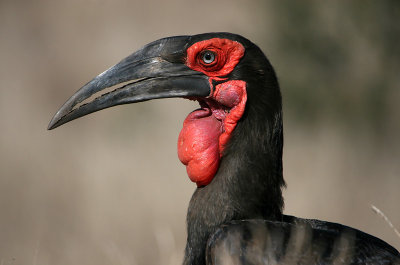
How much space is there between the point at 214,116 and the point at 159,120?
194 inches

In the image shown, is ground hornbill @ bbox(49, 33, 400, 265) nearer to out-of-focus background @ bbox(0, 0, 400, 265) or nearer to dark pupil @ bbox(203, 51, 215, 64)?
dark pupil @ bbox(203, 51, 215, 64)

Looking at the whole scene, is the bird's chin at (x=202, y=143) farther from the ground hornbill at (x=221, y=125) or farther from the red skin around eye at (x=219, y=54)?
the red skin around eye at (x=219, y=54)

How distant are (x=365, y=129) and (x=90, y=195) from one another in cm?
341

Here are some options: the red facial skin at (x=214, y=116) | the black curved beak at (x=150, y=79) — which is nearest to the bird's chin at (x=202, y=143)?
the red facial skin at (x=214, y=116)

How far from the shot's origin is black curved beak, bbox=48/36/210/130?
4227 mm

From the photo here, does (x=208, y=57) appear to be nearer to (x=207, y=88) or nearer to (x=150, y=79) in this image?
(x=207, y=88)

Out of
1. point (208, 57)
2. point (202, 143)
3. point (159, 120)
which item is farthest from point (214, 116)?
point (159, 120)

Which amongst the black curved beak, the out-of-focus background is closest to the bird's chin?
the black curved beak

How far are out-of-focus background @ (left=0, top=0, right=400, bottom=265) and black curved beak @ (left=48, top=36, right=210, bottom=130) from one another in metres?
3.16

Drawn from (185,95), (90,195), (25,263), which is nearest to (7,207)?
(90,195)

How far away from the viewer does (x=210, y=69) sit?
4.25m

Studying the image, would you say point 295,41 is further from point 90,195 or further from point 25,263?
point 25,263

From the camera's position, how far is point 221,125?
4.27 meters

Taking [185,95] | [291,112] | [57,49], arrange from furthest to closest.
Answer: [57,49]
[291,112]
[185,95]
